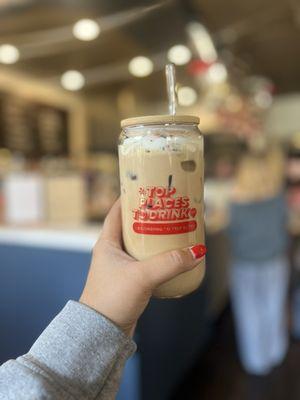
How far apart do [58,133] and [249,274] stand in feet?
13.7

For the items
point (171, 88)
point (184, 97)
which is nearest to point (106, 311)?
point (171, 88)

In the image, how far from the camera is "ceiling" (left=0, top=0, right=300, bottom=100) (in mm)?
1760

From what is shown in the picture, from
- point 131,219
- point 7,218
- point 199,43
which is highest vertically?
point 199,43

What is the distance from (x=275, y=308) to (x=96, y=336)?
2.24m

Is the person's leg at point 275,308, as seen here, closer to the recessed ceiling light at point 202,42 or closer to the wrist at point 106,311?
the recessed ceiling light at point 202,42

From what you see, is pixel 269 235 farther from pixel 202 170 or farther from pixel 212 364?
pixel 202 170

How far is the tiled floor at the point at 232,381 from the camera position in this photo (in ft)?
7.41

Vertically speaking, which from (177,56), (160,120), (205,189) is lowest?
(205,189)

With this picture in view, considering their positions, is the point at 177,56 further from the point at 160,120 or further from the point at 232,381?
the point at 232,381

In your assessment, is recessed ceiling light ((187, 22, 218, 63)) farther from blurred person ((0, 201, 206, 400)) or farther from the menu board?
the menu board

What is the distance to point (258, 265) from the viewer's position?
2.39m

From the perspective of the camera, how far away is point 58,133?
5.77 meters

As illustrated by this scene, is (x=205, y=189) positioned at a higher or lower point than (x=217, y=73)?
lower

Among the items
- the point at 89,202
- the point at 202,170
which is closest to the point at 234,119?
the point at 89,202
